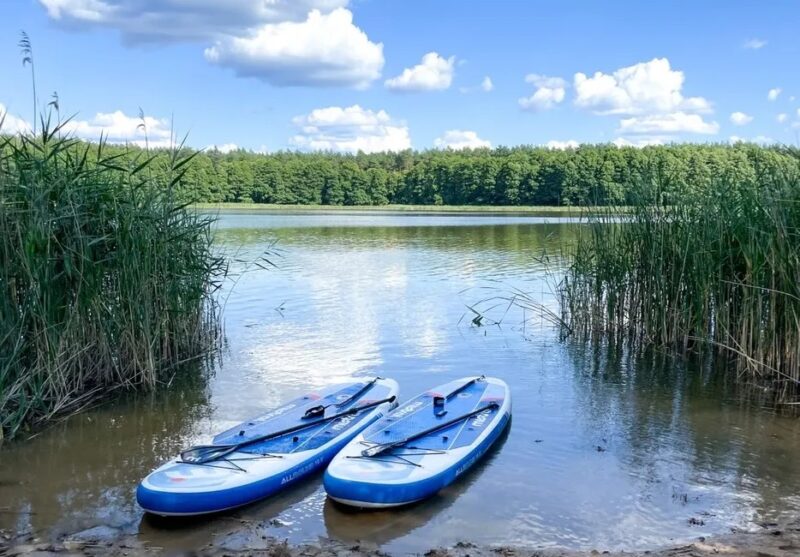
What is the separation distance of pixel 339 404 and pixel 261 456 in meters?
1.69

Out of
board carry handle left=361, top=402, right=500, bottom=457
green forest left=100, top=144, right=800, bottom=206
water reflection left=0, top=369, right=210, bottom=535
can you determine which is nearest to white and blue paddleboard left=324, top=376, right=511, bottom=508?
board carry handle left=361, top=402, right=500, bottom=457

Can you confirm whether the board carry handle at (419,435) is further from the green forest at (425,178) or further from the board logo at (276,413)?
the green forest at (425,178)

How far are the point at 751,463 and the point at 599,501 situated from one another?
1850 mm

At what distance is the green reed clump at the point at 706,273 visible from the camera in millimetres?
8133

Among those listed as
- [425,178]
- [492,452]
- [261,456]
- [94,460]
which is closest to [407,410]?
[492,452]

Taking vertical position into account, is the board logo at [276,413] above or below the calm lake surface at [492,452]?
above

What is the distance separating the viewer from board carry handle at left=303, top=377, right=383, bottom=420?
7.07m

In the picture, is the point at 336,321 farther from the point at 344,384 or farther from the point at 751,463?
the point at 751,463

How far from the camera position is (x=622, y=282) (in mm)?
10758

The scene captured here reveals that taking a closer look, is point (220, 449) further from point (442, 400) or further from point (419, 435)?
point (442, 400)

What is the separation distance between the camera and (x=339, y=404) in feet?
24.8

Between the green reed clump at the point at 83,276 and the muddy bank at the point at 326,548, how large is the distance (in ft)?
7.32

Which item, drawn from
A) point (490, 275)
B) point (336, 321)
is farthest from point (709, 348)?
point (490, 275)

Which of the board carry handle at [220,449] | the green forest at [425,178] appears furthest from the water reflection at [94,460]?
the green forest at [425,178]
